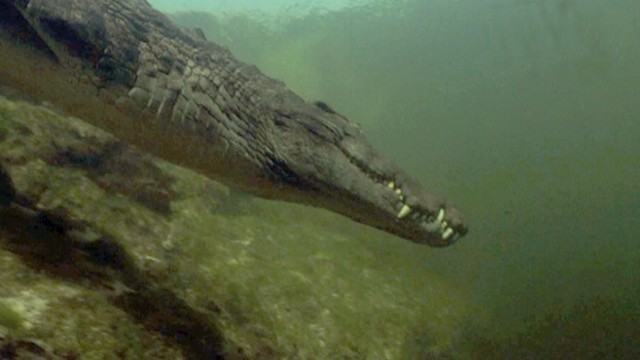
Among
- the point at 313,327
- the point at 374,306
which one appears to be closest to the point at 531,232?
the point at 374,306

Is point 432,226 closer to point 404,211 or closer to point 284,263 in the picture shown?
point 404,211

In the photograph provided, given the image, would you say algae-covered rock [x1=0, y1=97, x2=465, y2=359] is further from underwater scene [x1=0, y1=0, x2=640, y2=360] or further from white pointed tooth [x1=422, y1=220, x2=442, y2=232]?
white pointed tooth [x1=422, y1=220, x2=442, y2=232]

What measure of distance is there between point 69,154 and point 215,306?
8.37 feet

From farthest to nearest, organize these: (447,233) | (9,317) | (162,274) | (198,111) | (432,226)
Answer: (447,233)
(432,226)
(162,274)
(198,111)
(9,317)

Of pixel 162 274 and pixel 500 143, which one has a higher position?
pixel 500 143

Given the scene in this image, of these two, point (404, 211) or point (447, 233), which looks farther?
point (447, 233)

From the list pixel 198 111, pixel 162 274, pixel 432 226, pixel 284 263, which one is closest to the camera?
pixel 198 111

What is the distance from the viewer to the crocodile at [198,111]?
3.42 m

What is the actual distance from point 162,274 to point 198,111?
126 centimetres

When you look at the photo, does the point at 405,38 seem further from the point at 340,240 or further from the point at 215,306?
the point at 215,306

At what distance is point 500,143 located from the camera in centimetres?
2588

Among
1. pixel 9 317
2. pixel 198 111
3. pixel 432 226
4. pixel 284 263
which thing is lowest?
pixel 9 317

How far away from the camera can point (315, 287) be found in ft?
18.7

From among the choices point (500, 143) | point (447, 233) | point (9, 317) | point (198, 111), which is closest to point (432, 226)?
point (447, 233)
